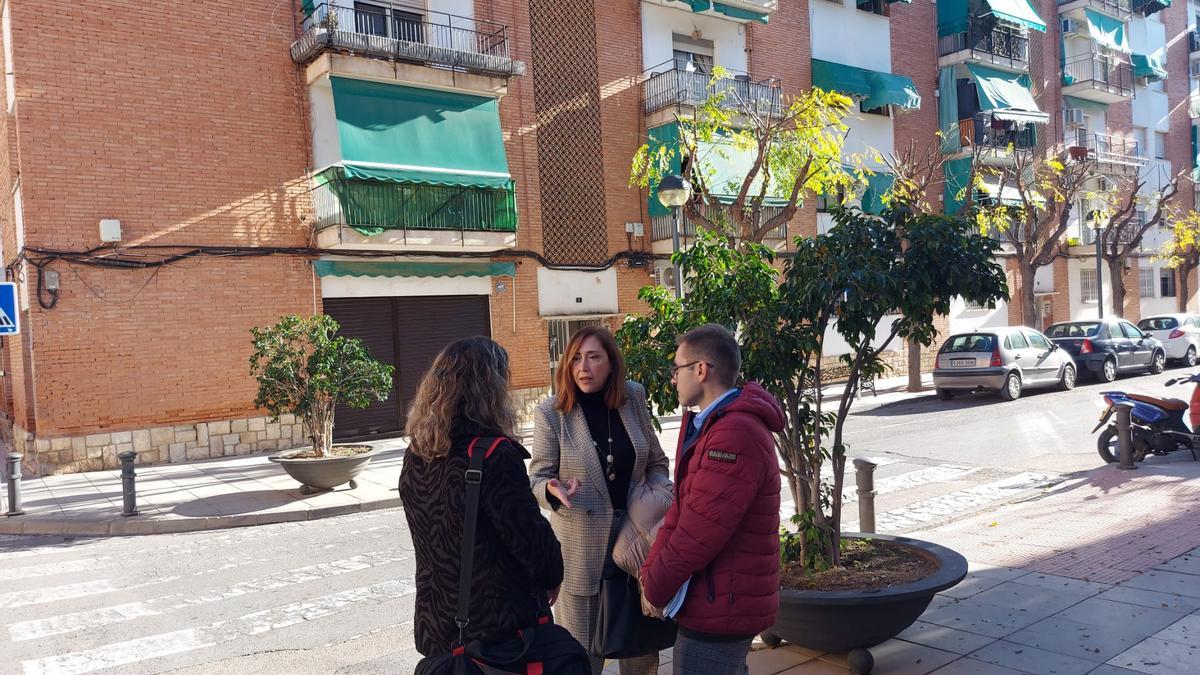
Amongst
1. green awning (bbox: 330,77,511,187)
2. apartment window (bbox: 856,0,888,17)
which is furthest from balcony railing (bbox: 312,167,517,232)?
apartment window (bbox: 856,0,888,17)

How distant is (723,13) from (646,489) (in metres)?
19.7

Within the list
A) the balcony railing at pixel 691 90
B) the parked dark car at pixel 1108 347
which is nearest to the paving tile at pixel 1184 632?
the balcony railing at pixel 691 90

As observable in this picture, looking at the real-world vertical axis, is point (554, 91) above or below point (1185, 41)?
below

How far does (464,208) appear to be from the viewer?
54.6ft

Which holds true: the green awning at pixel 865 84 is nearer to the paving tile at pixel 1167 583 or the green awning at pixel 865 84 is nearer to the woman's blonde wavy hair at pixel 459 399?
the paving tile at pixel 1167 583

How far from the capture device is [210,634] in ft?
18.9

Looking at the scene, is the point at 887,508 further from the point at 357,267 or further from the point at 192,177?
the point at 192,177

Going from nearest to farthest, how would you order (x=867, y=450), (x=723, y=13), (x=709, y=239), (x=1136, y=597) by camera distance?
(x=709, y=239) → (x=1136, y=597) → (x=867, y=450) → (x=723, y=13)

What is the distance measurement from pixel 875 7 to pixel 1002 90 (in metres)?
5.25

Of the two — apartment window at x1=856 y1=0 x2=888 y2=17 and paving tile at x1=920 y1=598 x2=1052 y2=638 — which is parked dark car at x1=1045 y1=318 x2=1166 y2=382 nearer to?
apartment window at x1=856 y1=0 x2=888 y2=17

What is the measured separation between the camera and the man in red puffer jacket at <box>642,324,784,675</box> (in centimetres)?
274

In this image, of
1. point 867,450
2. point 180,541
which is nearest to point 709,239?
point 180,541

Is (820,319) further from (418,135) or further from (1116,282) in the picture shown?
(1116,282)

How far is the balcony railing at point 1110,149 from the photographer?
→ 31.0m
